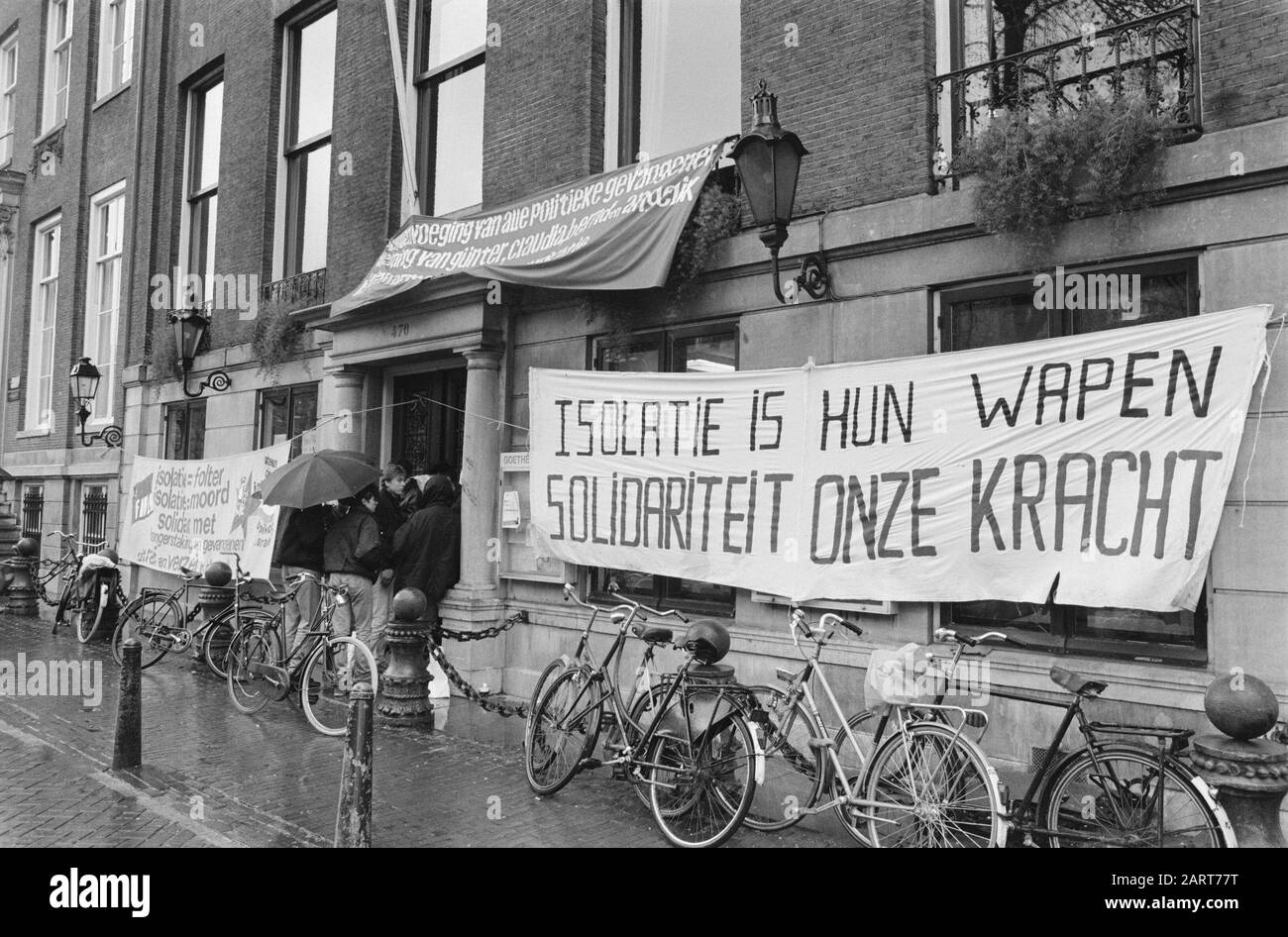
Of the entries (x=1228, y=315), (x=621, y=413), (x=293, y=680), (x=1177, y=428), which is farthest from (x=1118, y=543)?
(x=293, y=680)

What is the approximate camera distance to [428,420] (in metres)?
11.7

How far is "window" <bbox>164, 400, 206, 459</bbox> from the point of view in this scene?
15.6m

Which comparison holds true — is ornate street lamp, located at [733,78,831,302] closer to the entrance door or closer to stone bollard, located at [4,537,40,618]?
Result: the entrance door

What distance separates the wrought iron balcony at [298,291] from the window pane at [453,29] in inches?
129

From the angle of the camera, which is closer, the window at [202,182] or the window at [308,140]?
the window at [308,140]

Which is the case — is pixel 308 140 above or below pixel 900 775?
above

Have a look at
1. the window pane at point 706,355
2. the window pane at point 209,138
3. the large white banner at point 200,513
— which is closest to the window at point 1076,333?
the window pane at point 706,355

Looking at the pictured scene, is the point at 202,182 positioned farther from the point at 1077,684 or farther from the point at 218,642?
the point at 1077,684

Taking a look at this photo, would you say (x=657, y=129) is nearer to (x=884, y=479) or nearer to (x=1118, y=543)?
(x=884, y=479)

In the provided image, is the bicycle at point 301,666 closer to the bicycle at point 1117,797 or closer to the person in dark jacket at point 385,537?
the person in dark jacket at point 385,537

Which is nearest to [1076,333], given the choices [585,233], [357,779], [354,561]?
[585,233]

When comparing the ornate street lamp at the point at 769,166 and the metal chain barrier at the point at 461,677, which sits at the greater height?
the ornate street lamp at the point at 769,166

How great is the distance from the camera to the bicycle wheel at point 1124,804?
14.6ft

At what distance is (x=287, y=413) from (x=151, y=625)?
11.6ft
